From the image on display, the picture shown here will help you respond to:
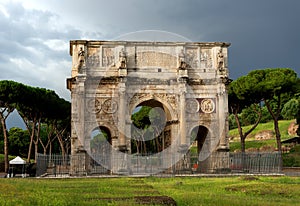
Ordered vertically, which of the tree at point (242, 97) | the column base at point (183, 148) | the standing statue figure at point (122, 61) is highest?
the standing statue figure at point (122, 61)

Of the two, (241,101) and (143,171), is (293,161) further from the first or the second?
(143,171)

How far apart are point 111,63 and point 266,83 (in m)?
14.0

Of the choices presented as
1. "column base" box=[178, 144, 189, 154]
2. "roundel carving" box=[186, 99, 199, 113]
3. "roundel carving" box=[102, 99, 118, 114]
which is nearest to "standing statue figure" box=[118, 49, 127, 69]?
"roundel carving" box=[102, 99, 118, 114]

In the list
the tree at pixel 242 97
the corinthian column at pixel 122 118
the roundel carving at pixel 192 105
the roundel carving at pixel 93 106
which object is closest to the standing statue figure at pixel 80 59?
the roundel carving at pixel 93 106

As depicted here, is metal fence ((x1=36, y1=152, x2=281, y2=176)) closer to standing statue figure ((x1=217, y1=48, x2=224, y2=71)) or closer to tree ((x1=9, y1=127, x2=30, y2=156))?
standing statue figure ((x1=217, y1=48, x2=224, y2=71))

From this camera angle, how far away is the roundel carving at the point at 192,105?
102 feet

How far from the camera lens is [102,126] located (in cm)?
3047

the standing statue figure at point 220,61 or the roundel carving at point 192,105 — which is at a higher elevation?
the standing statue figure at point 220,61

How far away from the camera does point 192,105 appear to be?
31172 mm

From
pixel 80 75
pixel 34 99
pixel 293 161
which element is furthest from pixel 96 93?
pixel 293 161

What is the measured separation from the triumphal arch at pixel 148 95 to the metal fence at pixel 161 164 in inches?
3.2

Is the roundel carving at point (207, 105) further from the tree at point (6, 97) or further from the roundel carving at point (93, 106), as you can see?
the tree at point (6, 97)

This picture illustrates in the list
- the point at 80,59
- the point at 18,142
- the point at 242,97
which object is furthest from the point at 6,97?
the point at 18,142

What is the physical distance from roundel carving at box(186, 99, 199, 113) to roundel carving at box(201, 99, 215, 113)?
492 mm
